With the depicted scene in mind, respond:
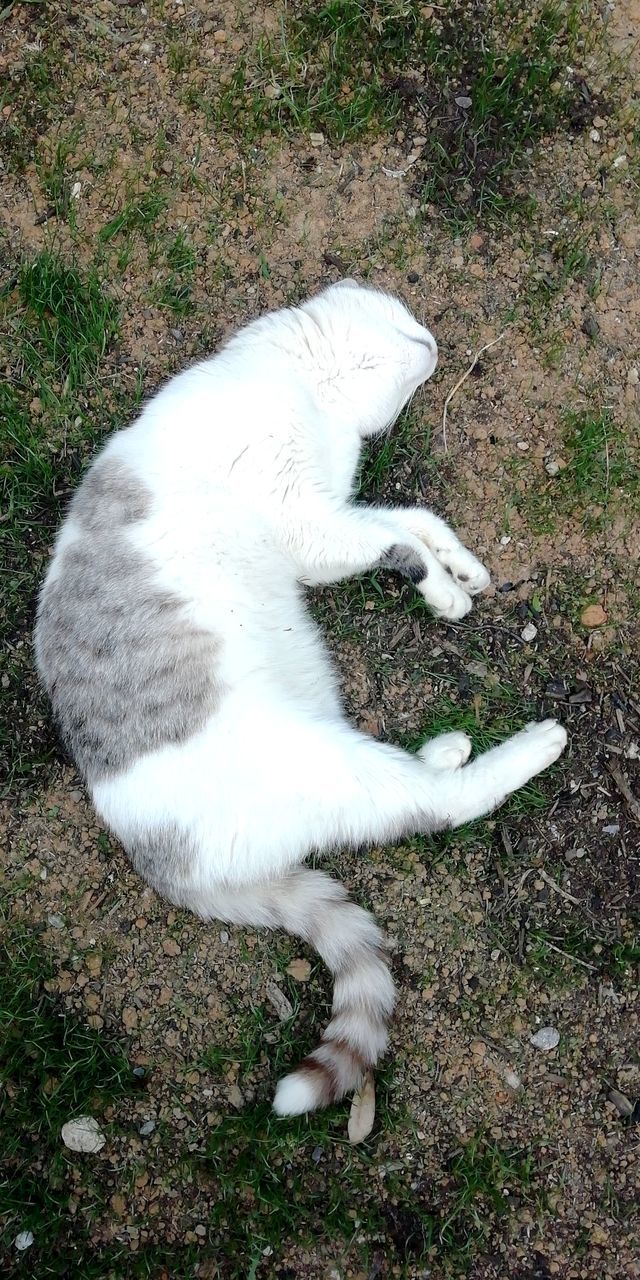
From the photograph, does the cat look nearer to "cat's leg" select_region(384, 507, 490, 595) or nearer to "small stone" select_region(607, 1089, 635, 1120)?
"cat's leg" select_region(384, 507, 490, 595)

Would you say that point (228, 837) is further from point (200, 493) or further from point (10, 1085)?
point (10, 1085)

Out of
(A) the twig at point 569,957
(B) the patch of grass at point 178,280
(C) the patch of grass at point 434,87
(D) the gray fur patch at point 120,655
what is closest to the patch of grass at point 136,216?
(B) the patch of grass at point 178,280

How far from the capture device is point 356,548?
2855 mm

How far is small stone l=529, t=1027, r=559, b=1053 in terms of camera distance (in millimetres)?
2941

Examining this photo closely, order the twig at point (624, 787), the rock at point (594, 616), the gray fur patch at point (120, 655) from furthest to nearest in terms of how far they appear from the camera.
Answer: the rock at point (594, 616) → the twig at point (624, 787) → the gray fur patch at point (120, 655)

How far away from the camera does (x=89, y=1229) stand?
2883 mm

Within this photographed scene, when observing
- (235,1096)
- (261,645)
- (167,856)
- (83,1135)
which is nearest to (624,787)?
(261,645)

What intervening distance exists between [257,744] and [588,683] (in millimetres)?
1346

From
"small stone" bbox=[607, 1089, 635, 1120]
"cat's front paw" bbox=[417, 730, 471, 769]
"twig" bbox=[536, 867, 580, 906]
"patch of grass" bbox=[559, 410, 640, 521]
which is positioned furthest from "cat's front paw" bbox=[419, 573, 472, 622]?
"small stone" bbox=[607, 1089, 635, 1120]

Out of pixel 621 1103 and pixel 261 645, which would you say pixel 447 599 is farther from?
pixel 621 1103

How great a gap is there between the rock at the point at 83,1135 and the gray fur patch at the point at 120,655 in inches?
50.3

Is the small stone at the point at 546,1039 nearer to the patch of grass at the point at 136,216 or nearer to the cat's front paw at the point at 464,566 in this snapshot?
the cat's front paw at the point at 464,566

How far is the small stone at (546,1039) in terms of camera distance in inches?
116

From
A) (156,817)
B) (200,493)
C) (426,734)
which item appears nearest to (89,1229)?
(156,817)
